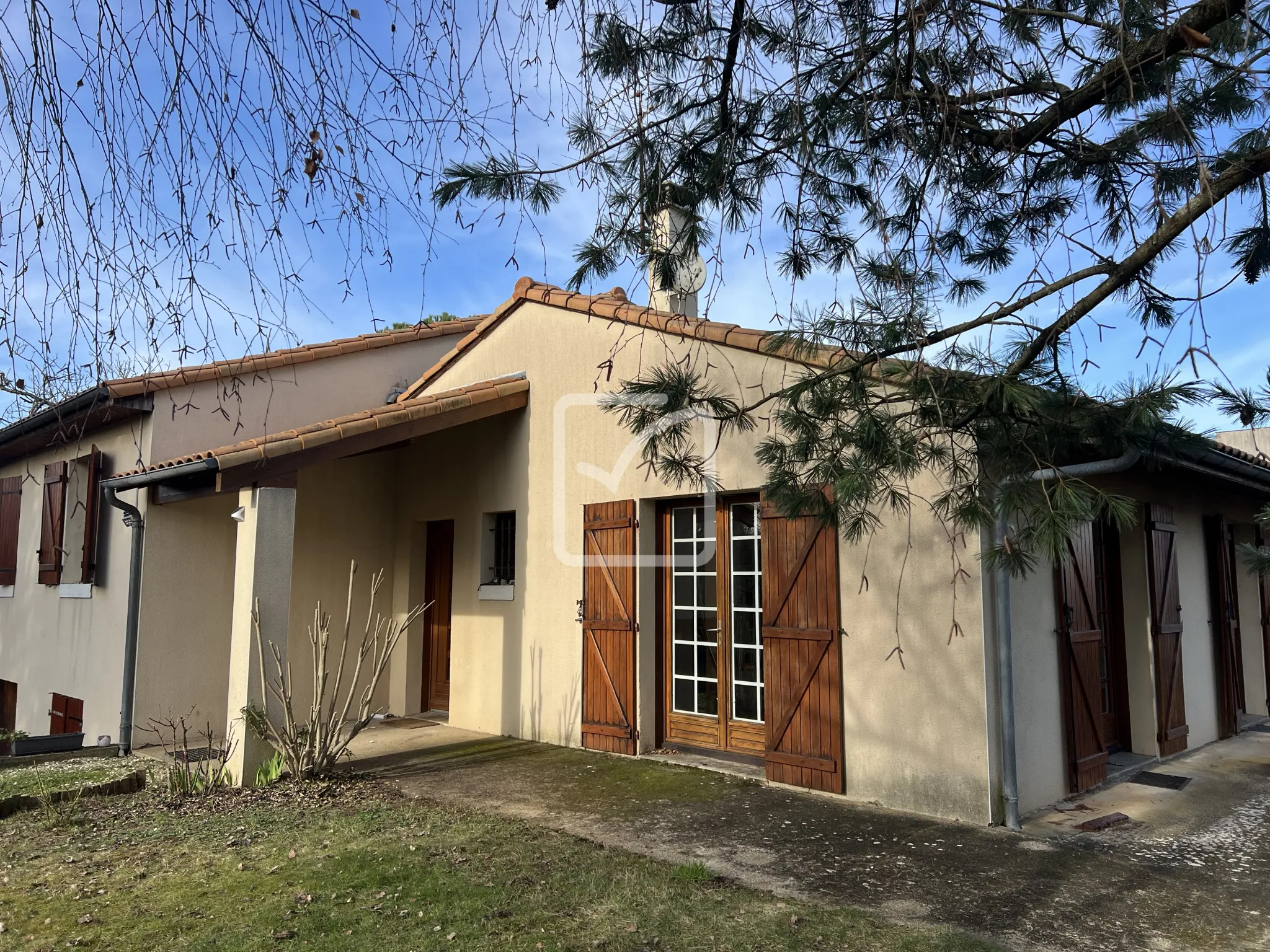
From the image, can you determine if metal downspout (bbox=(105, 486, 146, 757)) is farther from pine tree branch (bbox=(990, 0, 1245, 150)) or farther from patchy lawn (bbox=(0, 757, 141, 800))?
pine tree branch (bbox=(990, 0, 1245, 150))

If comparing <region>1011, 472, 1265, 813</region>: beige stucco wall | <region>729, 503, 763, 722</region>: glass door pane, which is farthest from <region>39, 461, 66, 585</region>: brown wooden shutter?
<region>1011, 472, 1265, 813</region>: beige stucco wall

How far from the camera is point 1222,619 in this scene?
8156 millimetres

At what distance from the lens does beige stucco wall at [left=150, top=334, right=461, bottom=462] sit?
326 inches

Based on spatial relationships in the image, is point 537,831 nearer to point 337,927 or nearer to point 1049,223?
point 337,927

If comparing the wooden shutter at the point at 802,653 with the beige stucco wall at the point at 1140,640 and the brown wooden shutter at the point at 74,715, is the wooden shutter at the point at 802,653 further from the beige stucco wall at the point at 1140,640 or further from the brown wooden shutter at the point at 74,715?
the brown wooden shutter at the point at 74,715

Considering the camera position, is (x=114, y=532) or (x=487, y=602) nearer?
(x=487, y=602)

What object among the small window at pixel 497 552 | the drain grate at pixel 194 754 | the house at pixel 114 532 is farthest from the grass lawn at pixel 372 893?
the small window at pixel 497 552

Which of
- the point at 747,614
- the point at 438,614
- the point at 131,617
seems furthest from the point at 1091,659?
the point at 131,617

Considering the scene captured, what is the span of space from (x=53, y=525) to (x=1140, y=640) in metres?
11.0

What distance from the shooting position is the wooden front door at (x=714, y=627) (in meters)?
6.59

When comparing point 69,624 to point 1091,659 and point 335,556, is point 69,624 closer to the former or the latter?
point 335,556

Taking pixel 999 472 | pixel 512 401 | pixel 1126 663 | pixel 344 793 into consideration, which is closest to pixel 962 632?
pixel 999 472

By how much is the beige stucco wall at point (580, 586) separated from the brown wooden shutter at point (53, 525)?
12.1ft

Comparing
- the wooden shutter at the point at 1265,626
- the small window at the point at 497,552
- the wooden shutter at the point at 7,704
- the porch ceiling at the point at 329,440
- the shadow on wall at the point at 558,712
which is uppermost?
the porch ceiling at the point at 329,440
